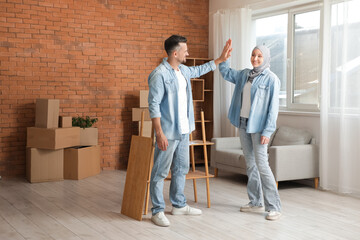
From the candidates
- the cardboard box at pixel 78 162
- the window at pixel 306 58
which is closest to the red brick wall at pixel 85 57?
the cardboard box at pixel 78 162

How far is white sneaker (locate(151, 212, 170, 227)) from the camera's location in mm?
4012

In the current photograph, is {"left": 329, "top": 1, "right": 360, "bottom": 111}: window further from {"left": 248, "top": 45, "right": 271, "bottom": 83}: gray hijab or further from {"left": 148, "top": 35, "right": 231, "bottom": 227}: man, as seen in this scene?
{"left": 148, "top": 35, "right": 231, "bottom": 227}: man

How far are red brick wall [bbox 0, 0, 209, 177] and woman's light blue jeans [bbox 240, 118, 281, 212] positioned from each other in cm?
315

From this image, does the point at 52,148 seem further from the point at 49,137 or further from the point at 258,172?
the point at 258,172

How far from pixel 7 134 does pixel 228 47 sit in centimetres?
359

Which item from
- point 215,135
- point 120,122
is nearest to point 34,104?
point 120,122

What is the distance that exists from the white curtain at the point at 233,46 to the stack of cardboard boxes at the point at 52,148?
2271 millimetres

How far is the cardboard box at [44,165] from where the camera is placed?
603 centimetres

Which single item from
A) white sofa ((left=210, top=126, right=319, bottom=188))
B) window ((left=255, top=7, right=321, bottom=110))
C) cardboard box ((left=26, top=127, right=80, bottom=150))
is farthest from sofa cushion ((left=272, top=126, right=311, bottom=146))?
cardboard box ((left=26, top=127, right=80, bottom=150))

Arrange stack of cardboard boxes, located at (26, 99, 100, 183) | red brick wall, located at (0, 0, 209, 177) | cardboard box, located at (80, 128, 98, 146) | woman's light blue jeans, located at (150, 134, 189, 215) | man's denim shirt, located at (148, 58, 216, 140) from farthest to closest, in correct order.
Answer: cardboard box, located at (80, 128, 98, 146)
red brick wall, located at (0, 0, 209, 177)
stack of cardboard boxes, located at (26, 99, 100, 183)
woman's light blue jeans, located at (150, 134, 189, 215)
man's denim shirt, located at (148, 58, 216, 140)

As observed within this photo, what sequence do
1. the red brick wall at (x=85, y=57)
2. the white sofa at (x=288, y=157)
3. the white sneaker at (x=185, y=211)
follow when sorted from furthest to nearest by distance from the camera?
the red brick wall at (x=85, y=57) → the white sofa at (x=288, y=157) → the white sneaker at (x=185, y=211)

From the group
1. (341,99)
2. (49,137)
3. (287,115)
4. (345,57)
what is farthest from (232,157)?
(49,137)

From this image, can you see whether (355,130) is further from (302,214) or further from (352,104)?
(302,214)

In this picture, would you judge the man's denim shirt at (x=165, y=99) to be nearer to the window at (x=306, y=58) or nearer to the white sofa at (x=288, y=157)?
the white sofa at (x=288, y=157)
